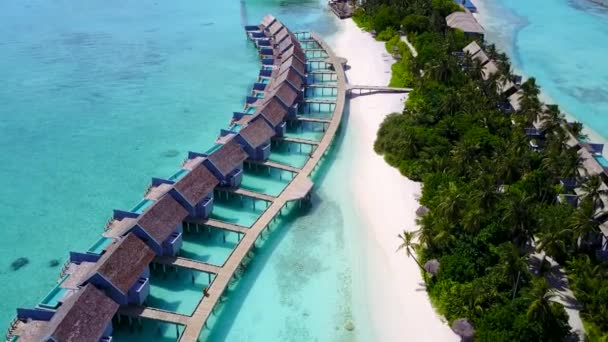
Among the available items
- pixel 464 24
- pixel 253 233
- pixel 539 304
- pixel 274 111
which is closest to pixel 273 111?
pixel 274 111

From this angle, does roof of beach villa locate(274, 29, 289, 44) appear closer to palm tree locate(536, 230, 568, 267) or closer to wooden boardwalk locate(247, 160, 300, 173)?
wooden boardwalk locate(247, 160, 300, 173)

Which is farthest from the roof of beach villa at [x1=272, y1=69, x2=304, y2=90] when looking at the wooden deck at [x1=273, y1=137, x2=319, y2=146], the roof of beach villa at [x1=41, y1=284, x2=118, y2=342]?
the roof of beach villa at [x1=41, y1=284, x2=118, y2=342]

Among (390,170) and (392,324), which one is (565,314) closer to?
(392,324)

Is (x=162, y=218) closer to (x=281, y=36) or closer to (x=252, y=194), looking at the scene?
(x=252, y=194)

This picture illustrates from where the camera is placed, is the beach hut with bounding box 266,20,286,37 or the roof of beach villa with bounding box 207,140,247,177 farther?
the beach hut with bounding box 266,20,286,37

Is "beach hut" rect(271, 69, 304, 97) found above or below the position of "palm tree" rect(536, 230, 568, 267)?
above

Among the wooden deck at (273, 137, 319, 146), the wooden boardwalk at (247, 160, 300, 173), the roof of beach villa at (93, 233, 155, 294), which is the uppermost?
the roof of beach villa at (93, 233, 155, 294)

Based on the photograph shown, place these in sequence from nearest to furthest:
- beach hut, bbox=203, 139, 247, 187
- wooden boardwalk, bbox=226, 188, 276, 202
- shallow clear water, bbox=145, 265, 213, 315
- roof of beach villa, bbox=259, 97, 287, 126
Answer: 1. shallow clear water, bbox=145, 265, 213, 315
2. beach hut, bbox=203, 139, 247, 187
3. wooden boardwalk, bbox=226, 188, 276, 202
4. roof of beach villa, bbox=259, 97, 287, 126
